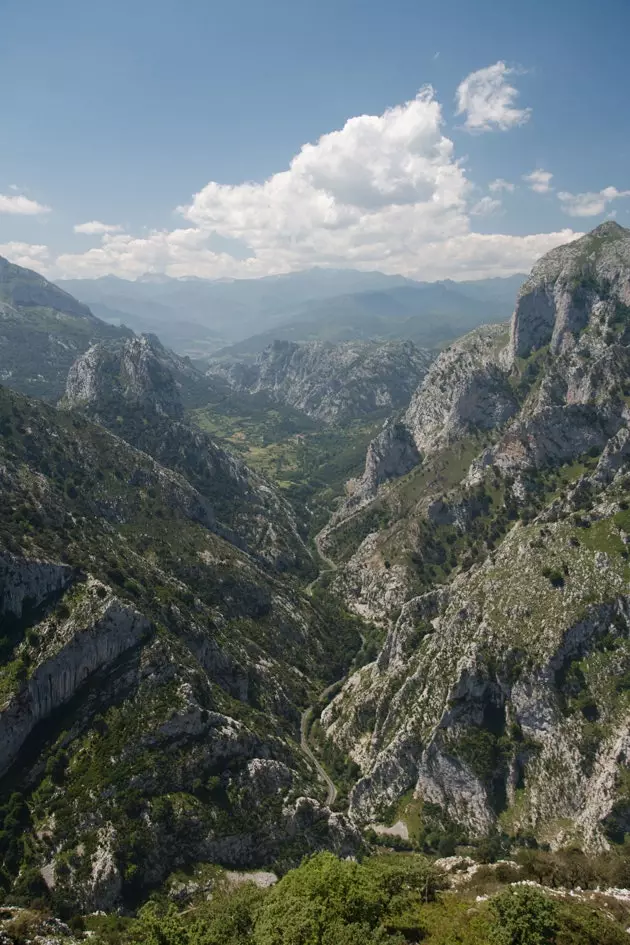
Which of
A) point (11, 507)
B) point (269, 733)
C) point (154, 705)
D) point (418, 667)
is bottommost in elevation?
point (269, 733)

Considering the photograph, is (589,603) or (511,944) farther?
(589,603)

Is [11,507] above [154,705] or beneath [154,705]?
above

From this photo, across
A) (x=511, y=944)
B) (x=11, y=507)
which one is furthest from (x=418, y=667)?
(x=11, y=507)

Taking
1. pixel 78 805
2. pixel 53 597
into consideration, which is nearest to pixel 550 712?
pixel 78 805

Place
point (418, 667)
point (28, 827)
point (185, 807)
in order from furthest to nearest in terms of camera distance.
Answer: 1. point (418, 667)
2. point (185, 807)
3. point (28, 827)

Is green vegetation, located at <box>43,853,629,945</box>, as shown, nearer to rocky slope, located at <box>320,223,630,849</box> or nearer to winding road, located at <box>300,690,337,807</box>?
rocky slope, located at <box>320,223,630,849</box>

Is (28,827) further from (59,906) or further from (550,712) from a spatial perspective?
(550,712)

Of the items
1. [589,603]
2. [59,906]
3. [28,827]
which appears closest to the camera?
[59,906]

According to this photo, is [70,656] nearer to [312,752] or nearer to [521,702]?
[312,752]

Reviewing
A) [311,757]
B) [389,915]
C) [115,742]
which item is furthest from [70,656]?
[389,915]

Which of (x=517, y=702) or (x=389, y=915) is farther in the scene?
(x=517, y=702)
